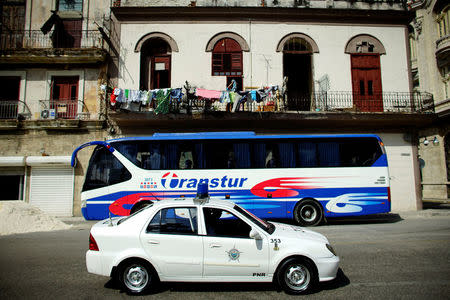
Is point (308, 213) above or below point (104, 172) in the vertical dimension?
below

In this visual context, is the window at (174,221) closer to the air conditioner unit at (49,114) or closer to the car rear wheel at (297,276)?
the car rear wheel at (297,276)

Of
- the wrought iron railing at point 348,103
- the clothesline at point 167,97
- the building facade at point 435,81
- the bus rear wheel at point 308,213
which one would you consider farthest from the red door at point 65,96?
the building facade at point 435,81

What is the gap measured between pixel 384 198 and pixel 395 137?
310 inches

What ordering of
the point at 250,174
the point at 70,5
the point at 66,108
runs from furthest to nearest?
the point at 70,5, the point at 66,108, the point at 250,174

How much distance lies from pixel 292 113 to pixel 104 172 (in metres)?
10.4

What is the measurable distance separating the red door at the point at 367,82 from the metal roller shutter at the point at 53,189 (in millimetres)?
18277

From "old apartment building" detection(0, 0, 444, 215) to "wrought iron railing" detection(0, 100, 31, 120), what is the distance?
2.5 inches

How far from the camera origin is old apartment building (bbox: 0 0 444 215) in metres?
16.7

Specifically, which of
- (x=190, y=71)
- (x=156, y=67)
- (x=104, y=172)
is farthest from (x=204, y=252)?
(x=156, y=67)

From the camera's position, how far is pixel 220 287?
467cm

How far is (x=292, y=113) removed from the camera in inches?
632

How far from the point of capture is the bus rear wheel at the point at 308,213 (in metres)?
11.0

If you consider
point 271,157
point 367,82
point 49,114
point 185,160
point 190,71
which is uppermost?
point 190,71

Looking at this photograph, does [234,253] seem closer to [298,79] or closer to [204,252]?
[204,252]
